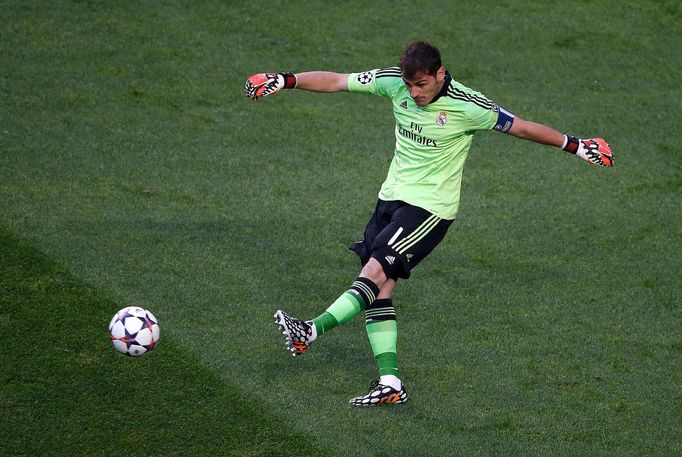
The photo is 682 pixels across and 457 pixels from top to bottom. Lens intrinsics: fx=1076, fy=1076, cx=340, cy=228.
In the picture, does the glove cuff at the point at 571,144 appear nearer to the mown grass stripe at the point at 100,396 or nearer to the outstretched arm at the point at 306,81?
the outstretched arm at the point at 306,81

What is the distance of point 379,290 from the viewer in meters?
7.47

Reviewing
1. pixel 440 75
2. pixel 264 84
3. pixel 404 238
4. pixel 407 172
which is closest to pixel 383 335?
pixel 404 238

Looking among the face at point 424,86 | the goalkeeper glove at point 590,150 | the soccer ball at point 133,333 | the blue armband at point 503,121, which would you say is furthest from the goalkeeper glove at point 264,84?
the goalkeeper glove at point 590,150

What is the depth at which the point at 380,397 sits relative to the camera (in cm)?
739

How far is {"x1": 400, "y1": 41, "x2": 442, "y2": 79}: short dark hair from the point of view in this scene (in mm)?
7068

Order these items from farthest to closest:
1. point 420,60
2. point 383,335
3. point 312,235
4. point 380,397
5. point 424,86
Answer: point 312,235, point 383,335, point 380,397, point 424,86, point 420,60

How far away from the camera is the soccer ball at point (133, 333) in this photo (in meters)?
7.07

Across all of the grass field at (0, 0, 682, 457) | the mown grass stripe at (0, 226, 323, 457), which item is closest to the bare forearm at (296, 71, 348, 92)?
the grass field at (0, 0, 682, 457)

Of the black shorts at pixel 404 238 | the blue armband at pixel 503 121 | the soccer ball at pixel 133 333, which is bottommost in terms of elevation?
the soccer ball at pixel 133 333

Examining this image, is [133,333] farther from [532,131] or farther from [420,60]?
[532,131]

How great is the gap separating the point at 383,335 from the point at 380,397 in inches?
17.9

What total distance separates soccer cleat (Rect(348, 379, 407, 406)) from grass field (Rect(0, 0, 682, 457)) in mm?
78

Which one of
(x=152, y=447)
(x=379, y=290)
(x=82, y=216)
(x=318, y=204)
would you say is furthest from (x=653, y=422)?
(x=82, y=216)

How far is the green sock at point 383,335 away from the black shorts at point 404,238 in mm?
254
